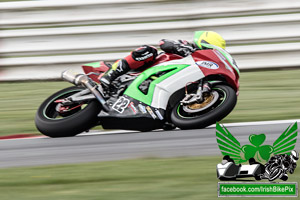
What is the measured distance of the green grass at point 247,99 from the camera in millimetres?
6973

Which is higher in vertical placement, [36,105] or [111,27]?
[111,27]

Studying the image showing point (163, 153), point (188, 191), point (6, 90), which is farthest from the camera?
point (6, 90)

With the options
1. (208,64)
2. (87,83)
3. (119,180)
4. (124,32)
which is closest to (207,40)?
(208,64)

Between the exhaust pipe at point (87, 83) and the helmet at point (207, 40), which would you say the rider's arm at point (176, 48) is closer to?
the helmet at point (207, 40)

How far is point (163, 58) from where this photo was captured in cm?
655

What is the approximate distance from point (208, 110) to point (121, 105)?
3.03 ft

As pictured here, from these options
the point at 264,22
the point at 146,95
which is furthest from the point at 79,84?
the point at 264,22

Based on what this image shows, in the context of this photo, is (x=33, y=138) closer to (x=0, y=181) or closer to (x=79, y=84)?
(x=79, y=84)

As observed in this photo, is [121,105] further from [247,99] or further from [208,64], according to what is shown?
[247,99]

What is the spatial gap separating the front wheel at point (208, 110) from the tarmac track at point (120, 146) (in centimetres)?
10

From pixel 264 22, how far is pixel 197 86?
3335 millimetres

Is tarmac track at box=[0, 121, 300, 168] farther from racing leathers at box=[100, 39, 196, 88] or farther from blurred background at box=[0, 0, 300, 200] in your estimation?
blurred background at box=[0, 0, 300, 200]

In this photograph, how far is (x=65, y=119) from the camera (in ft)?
20.0

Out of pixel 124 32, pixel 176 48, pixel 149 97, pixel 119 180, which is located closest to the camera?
pixel 119 180
